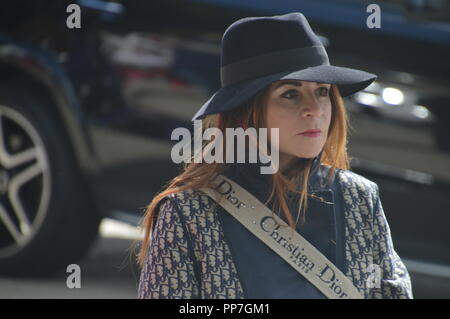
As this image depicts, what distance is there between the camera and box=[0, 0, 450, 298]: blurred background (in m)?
3.78

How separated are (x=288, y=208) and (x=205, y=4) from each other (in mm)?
2185

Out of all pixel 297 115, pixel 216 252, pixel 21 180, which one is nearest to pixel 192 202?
pixel 216 252

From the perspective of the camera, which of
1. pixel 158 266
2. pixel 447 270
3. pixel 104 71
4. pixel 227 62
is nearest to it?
pixel 158 266

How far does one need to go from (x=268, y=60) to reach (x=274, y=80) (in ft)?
0.21

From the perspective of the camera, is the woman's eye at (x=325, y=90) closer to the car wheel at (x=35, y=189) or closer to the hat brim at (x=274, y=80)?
the hat brim at (x=274, y=80)

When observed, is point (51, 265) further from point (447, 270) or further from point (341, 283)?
point (341, 283)

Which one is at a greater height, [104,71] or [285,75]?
[104,71]

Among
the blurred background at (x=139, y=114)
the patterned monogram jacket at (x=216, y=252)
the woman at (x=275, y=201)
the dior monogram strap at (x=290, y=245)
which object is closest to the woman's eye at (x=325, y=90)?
the woman at (x=275, y=201)

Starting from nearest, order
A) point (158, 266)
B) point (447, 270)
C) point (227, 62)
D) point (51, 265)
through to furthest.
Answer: point (158, 266) < point (227, 62) < point (447, 270) < point (51, 265)

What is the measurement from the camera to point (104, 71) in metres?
4.10

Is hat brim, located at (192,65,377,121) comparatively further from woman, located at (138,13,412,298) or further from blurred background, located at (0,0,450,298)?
blurred background, located at (0,0,450,298)

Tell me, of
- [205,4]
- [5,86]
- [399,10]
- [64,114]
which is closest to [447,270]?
[399,10]

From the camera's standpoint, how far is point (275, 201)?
193cm

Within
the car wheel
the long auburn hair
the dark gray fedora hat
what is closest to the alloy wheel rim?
the car wheel
